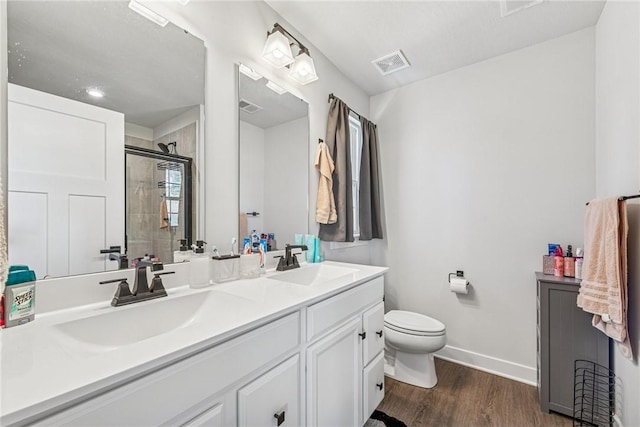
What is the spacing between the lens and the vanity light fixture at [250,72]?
1583mm

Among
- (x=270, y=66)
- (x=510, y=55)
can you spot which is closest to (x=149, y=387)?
(x=270, y=66)

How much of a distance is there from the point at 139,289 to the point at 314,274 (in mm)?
987

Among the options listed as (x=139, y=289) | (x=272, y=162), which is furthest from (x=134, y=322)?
(x=272, y=162)

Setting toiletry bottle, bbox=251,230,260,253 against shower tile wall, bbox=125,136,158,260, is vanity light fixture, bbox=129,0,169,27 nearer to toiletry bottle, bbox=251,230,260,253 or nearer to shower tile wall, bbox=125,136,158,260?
shower tile wall, bbox=125,136,158,260

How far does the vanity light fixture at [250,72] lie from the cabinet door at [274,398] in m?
1.48

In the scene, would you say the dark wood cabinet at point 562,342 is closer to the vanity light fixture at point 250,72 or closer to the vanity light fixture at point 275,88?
the vanity light fixture at point 275,88

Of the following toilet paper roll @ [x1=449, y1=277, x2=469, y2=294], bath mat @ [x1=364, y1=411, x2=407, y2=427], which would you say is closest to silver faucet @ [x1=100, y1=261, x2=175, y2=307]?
bath mat @ [x1=364, y1=411, x2=407, y2=427]

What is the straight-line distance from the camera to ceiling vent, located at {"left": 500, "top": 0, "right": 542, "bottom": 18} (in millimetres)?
1696

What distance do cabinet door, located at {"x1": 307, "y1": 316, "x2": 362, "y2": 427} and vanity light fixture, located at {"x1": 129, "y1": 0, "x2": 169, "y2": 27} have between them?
1.55m

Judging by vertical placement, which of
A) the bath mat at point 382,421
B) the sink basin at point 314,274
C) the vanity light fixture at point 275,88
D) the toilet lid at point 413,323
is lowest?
the bath mat at point 382,421

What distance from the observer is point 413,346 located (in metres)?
1.96

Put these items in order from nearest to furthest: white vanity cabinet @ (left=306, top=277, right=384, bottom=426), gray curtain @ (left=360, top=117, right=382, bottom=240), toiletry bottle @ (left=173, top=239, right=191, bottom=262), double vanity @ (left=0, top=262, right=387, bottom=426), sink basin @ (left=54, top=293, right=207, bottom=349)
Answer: double vanity @ (left=0, top=262, right=387, bottom=426) < sink basin @ (left=54, top=293, right=207, bottom=349) < white vanity cabinet @ (left=306, top=277, right=384, bottom=426) < toiletry bottle @ (left=173, top=239, right=191, bottom=262) < gray curtain @ (left=360, top=117, right=382, bottom=240)

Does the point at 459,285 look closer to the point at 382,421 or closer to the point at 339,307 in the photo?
the point at 382,421

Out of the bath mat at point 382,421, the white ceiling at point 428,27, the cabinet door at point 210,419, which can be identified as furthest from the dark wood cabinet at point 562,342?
the cabinet door at point 210,419
